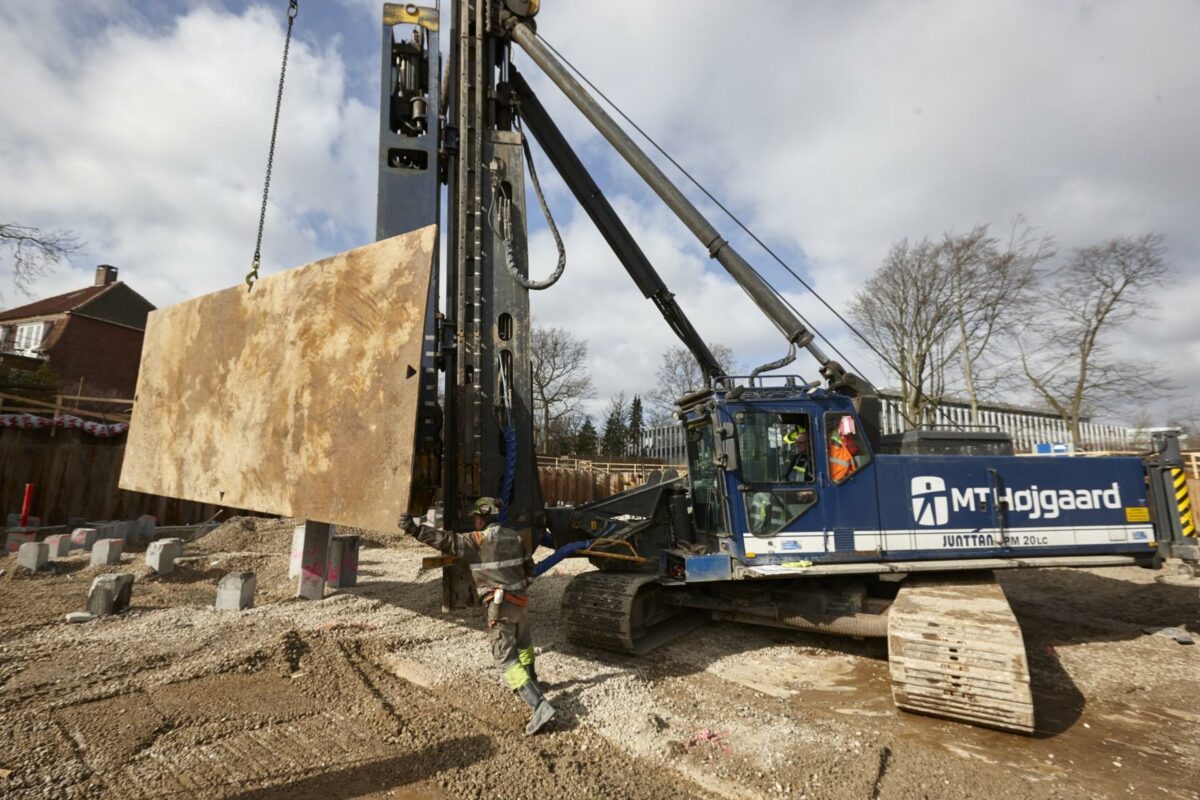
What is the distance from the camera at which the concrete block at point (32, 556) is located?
29.3 feet

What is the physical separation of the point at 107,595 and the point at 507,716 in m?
5.43

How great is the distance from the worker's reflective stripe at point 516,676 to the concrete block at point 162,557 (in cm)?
725

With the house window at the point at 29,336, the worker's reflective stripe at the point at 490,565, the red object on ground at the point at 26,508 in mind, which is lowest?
the worker's reflective stripe at the point at 490,565

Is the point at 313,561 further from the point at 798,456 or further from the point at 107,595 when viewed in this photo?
the point at 798,456

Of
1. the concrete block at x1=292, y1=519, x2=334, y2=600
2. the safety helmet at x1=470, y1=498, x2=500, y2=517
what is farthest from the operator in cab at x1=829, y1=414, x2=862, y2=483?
the concrete block at x1=292, y1=519, x2=334, y2=600

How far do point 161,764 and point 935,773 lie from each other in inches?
193

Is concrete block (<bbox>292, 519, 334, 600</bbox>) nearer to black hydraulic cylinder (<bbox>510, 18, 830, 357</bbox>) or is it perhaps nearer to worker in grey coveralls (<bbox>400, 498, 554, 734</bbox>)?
worker in grey coveralls (<bbox>400, 498, 554, 734</bbox>)

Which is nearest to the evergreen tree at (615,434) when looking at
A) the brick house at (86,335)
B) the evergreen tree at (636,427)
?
the evergreen tree at (636,427)

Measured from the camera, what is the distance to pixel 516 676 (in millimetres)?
4457

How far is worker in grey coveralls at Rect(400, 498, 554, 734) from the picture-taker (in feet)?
14.7

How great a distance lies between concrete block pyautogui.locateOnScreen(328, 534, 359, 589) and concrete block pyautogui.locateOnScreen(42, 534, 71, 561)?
5.07 m

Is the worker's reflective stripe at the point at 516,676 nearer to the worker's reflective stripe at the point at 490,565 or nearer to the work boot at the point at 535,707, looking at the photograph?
the work boot at the point at 535,707

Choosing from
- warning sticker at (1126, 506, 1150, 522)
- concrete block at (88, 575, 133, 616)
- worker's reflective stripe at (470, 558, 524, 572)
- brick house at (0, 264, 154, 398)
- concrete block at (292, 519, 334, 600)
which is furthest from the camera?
brick house at (0, 264, 154, 398)

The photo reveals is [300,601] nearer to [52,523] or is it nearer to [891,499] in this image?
[891,499]
